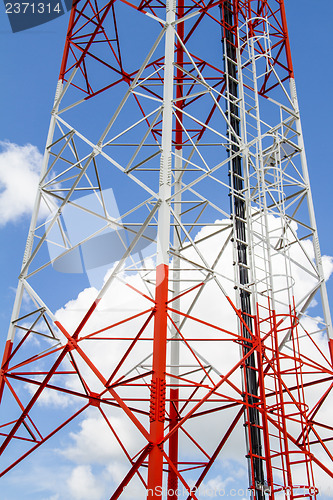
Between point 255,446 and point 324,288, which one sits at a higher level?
point 324,288

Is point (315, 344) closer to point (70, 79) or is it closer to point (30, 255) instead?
point (30, 255)

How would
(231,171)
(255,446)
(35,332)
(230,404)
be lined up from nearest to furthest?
1. (255,446)
2. (230,404)
3. (35,332)
4. (231,171)

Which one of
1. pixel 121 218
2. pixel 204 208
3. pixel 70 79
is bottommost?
pixel 121 218

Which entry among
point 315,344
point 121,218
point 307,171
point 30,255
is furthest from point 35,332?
point 307,171

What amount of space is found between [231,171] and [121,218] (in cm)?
440

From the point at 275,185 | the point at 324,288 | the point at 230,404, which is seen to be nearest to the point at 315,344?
the point at 324,288

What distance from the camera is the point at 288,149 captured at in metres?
20.7

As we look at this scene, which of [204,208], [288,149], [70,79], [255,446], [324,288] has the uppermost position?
[70,79]

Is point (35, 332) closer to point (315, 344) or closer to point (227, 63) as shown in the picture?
point (315, 344)

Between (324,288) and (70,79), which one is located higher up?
(70,79)

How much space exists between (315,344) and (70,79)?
519 inches

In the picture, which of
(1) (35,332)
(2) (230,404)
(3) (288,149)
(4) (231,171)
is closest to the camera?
(2) (230,404)

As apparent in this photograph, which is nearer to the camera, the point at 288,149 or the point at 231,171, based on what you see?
the point at 231,171

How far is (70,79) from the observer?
65.6 ft
